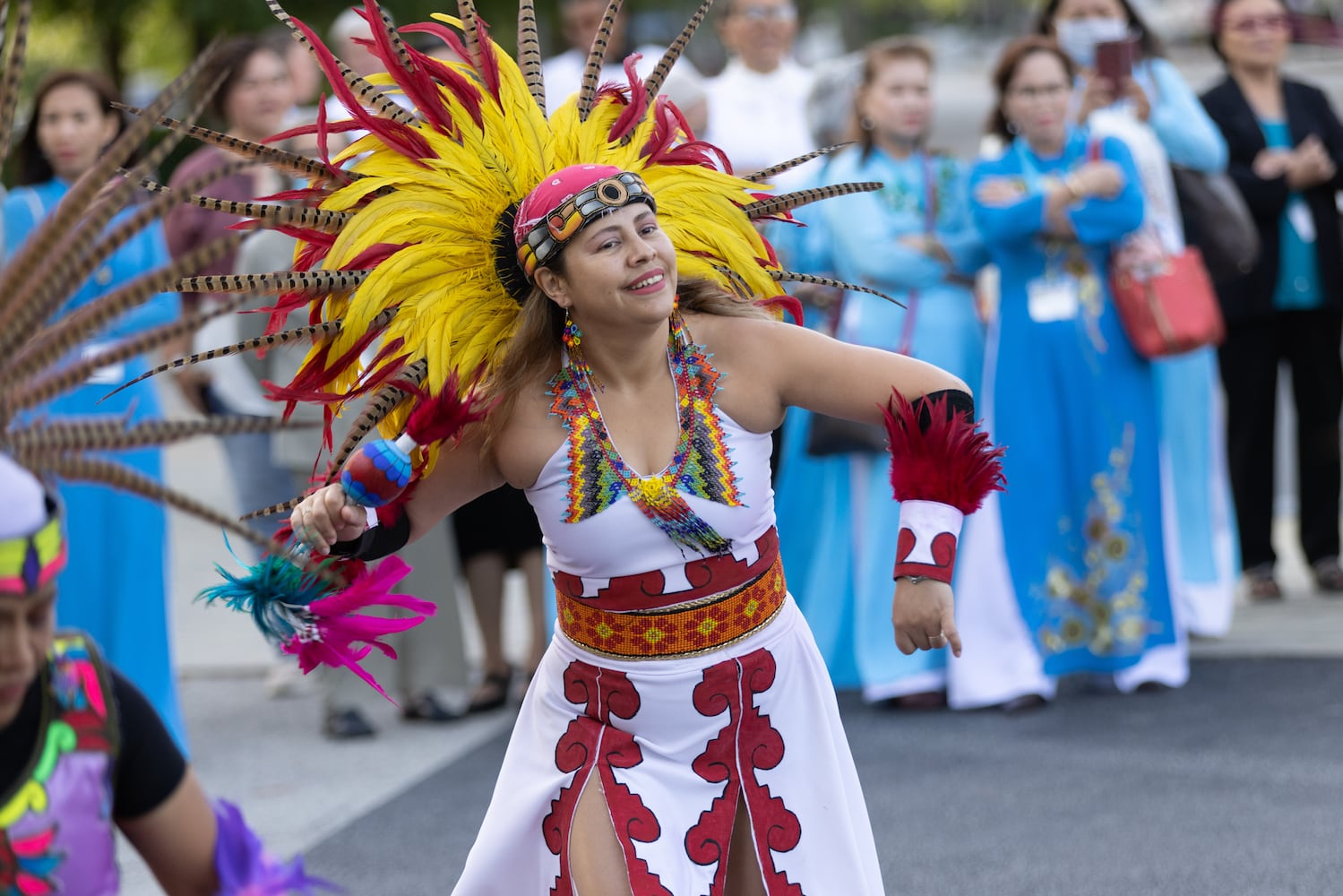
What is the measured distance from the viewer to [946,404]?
324 cm

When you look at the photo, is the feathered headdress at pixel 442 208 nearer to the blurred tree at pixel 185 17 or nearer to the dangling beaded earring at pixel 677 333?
the dangling beaded earring at pixel 677 333

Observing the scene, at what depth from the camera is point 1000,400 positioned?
6.22 m

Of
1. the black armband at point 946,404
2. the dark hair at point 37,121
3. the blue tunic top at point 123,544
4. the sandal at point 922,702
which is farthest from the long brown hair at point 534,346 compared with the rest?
the sandal at point 922,702

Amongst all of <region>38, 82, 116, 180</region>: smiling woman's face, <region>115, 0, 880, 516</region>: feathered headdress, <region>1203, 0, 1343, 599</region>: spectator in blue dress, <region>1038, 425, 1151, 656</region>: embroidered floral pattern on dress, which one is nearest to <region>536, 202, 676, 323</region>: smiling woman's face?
<region>115, 0, 880, 516</region>: feathered headdress

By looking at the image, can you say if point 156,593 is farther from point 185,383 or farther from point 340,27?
point 340,27

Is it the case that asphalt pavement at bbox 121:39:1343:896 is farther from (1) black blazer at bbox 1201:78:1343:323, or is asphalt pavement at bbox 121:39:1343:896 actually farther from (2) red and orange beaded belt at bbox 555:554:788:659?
(2) red and orange beaded belt at bbox 555:554:788:659

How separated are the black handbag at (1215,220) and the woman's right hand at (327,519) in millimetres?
4374

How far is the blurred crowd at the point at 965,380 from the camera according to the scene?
18.9 ft

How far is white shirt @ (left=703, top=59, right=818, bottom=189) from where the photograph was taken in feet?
25.7

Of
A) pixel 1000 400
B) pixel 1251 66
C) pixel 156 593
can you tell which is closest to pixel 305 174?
pixel 156 593

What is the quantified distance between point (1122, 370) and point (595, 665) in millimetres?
3458

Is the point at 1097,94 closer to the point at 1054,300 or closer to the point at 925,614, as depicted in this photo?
the point at 1054,300

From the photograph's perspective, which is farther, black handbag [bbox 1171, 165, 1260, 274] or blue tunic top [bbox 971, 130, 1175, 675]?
black handbag [bbox 1171, 165, 1260, 274]

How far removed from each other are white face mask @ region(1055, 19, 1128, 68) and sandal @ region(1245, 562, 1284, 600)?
2.20 meters
